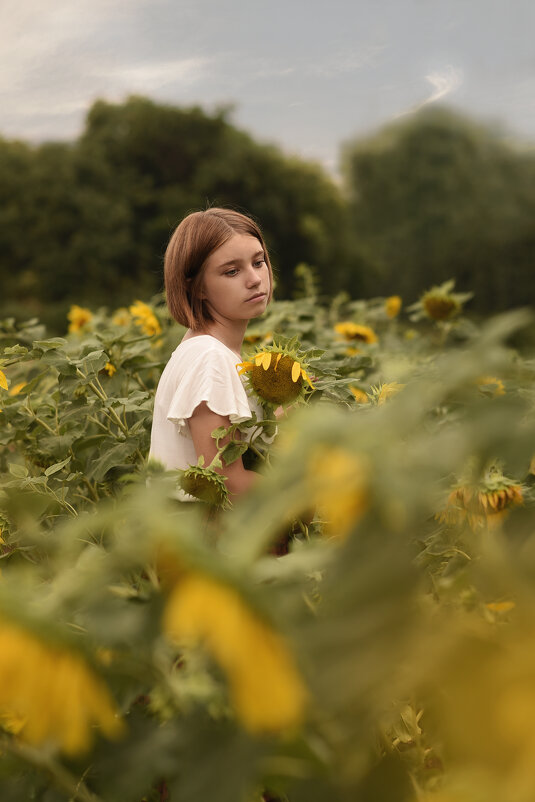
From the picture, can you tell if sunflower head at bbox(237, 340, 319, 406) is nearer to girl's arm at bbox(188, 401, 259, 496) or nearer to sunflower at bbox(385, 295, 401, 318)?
girl's arm at bbox(188, 401, 259, 496)

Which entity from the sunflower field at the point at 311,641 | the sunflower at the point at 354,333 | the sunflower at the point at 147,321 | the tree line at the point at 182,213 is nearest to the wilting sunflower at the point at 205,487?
the sunflower field at the point at 311,641

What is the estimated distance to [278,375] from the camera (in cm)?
87

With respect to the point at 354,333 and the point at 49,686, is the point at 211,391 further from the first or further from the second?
the point at 354,333

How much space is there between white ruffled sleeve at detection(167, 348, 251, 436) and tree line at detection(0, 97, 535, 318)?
23.0ft

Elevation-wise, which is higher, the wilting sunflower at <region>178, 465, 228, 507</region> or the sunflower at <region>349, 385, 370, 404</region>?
the wilting sunflower at <region>178, 465, 228, 507</region>

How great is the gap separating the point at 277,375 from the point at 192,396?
150 mm

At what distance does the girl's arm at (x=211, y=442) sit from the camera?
0.90 metres

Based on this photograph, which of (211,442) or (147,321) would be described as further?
(147,321)

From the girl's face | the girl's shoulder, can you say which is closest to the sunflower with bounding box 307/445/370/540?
the girl's shoulder

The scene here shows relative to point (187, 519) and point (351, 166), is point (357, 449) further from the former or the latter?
point (351, 166)

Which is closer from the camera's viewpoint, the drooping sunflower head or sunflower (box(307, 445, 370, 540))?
sunflower (box(307, 445, 370, 540))

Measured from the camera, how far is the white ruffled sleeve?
0.94 metres

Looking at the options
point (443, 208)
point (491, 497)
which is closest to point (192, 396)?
point (491, 497)

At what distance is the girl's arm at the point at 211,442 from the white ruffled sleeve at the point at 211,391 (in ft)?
0.04
